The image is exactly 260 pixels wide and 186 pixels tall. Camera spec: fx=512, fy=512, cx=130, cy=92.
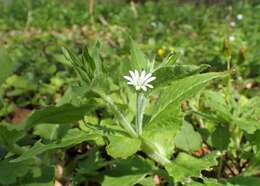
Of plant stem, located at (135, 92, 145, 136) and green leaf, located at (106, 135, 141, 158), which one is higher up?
plant stem, located at (135, 92, 145, 136)

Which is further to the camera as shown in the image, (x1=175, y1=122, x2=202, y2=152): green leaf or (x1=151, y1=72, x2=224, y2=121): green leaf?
(x1=175, y1=122, x2=202, y2=152): green leaf

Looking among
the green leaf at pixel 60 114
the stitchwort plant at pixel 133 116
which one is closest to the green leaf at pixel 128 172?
the stitchwort plant at pixel 133 116

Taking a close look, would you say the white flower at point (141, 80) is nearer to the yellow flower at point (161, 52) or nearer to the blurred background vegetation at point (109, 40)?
the blurred background vegetation at point (109, 40)

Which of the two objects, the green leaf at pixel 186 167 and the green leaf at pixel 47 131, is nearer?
the green leaf at pixel 186 167

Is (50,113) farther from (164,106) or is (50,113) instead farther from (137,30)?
(137,30)

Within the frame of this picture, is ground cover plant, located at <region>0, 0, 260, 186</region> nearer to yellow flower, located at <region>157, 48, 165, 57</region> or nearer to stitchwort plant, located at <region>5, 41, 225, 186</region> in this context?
stitchwort plant, located at <region>5, 41, 225, 186</region>

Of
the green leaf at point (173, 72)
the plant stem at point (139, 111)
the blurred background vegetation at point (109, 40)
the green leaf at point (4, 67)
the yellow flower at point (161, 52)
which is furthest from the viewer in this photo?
the yellow flower at point (161, 52)

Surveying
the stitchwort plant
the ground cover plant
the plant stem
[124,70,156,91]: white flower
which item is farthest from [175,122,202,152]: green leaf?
[124,70,156,91]: white flower
